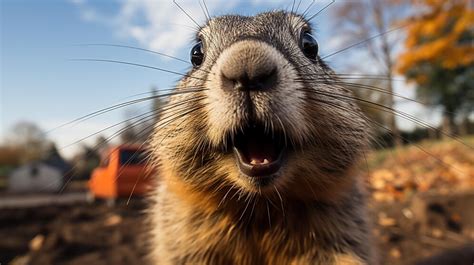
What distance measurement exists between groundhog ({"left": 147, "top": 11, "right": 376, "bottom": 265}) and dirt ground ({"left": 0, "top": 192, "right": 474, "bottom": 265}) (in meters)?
2.57

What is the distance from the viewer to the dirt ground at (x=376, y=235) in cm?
583

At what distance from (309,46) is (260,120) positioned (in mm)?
1252

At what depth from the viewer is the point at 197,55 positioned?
10.0 ft

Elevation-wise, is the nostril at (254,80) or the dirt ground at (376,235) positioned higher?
the nostril at (254,80)

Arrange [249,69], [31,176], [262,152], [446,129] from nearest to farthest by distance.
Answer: [249,69] → [262,152] → [446,129] → [31,176]

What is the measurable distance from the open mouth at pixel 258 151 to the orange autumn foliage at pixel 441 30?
598 inches

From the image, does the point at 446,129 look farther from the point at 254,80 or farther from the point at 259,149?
the point at 254,80

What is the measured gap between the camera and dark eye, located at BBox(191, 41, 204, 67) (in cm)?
304

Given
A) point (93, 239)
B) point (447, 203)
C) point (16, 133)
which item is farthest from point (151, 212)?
point (16, 133)

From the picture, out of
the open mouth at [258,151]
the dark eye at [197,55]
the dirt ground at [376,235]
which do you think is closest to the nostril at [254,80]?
the open mouth at [258,151]

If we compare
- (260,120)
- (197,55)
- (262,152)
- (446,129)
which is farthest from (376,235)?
(260,120)

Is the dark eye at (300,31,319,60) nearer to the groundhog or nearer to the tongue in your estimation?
the groundhog

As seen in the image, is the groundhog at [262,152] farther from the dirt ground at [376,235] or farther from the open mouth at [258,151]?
the dirt ground at [376,235]

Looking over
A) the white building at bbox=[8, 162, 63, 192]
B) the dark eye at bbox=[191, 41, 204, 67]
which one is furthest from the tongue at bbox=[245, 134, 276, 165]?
the white building at bbox=[8, 162, 63, 192]
